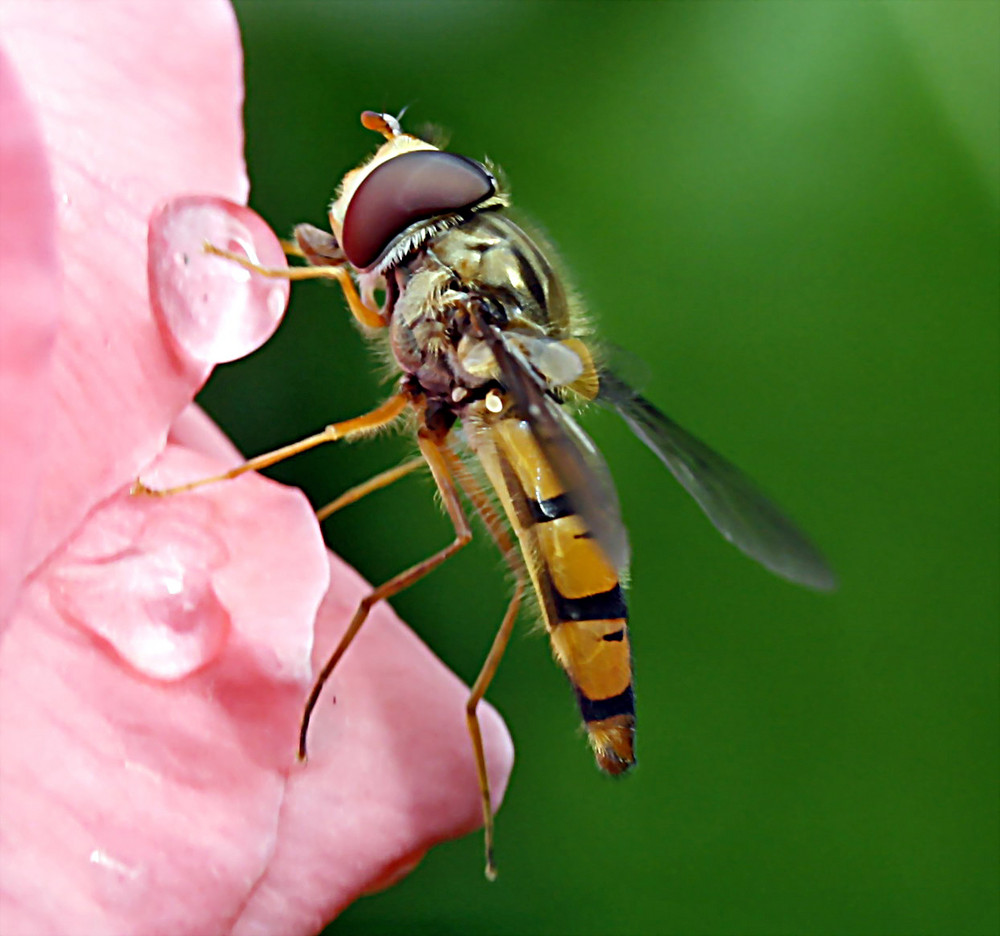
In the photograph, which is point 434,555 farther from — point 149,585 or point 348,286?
point 149,585

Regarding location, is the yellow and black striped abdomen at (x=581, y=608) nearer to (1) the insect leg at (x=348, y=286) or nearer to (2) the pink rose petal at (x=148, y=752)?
(1) the insect leg at (x=348, y=286)

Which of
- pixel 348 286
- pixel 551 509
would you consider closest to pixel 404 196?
pixel 348 286

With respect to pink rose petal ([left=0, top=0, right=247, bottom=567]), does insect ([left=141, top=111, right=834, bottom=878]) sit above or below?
below

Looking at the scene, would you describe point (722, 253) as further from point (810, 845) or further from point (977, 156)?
point (810, 845)

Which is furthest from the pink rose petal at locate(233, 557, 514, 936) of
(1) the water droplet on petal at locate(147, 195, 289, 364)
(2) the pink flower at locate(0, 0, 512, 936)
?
(1) the water droplet on petal at locate(147, 195, 289, 364)

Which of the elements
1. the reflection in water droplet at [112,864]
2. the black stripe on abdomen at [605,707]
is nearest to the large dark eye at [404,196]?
the black stripe on abdomen at [605,707]

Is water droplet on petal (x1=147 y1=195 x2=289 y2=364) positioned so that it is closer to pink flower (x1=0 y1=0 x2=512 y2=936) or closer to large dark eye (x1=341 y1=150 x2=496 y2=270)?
pink flower (x1=0 y1=0 x2=512 y2=936)

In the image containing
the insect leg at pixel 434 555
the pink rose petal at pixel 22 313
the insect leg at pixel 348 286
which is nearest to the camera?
the pink rose petal at pixel 22 313
